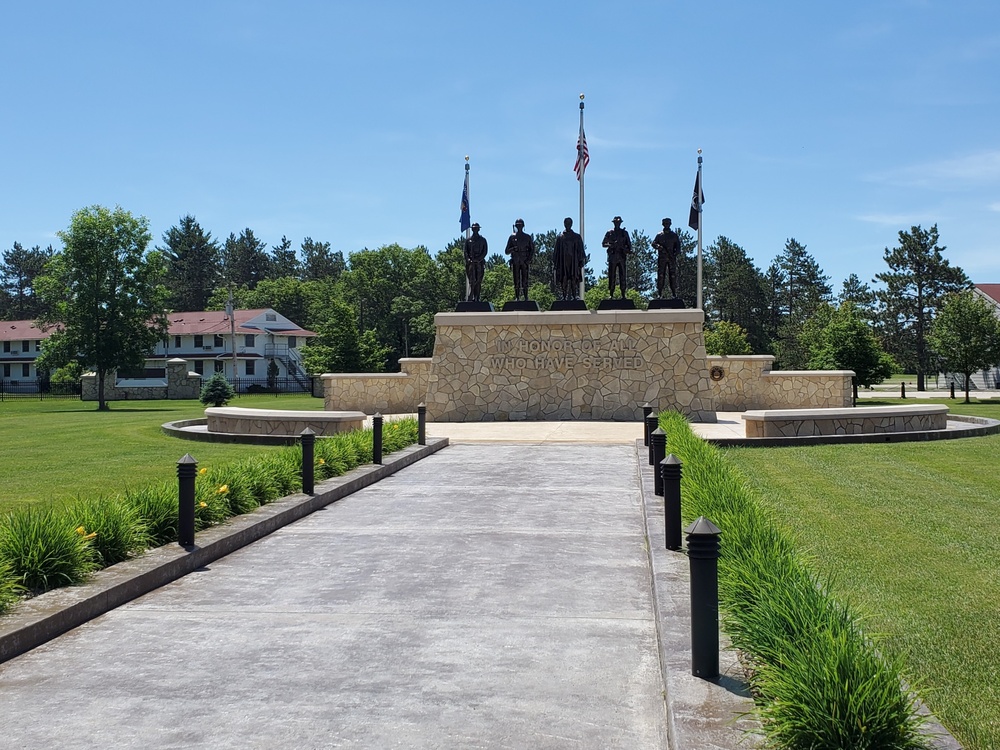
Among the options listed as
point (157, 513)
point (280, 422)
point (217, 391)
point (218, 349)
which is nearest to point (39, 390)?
point (218, 349)

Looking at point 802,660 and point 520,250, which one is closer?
point 802,660

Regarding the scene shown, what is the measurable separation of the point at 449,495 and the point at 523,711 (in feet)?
25.0

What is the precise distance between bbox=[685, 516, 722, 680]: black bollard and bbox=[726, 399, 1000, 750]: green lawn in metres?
0.97

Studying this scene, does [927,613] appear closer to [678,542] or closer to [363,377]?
Result: [678,542]

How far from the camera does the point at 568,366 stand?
83.5ft

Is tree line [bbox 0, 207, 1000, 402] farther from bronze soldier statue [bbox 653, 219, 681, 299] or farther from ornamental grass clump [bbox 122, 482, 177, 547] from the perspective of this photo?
ornamental grass clump [bbox 122, 482, 177, 547]

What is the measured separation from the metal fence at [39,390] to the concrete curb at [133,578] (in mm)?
55378

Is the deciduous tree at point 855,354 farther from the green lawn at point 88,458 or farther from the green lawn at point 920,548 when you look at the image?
the green lawn at point 88,458

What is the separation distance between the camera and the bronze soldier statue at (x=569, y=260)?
25.4 m

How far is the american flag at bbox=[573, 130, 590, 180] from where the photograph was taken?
29406mm

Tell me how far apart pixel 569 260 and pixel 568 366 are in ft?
9.55

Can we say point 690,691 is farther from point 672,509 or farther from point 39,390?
point 39,390

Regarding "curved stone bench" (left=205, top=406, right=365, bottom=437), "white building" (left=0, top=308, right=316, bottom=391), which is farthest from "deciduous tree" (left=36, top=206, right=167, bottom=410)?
"curved stone bench" (left=205, top=406, right=365, bottom=437)

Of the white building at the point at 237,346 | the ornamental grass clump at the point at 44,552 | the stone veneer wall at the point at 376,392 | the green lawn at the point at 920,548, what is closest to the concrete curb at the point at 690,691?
the green lawn at the point at 920,548
